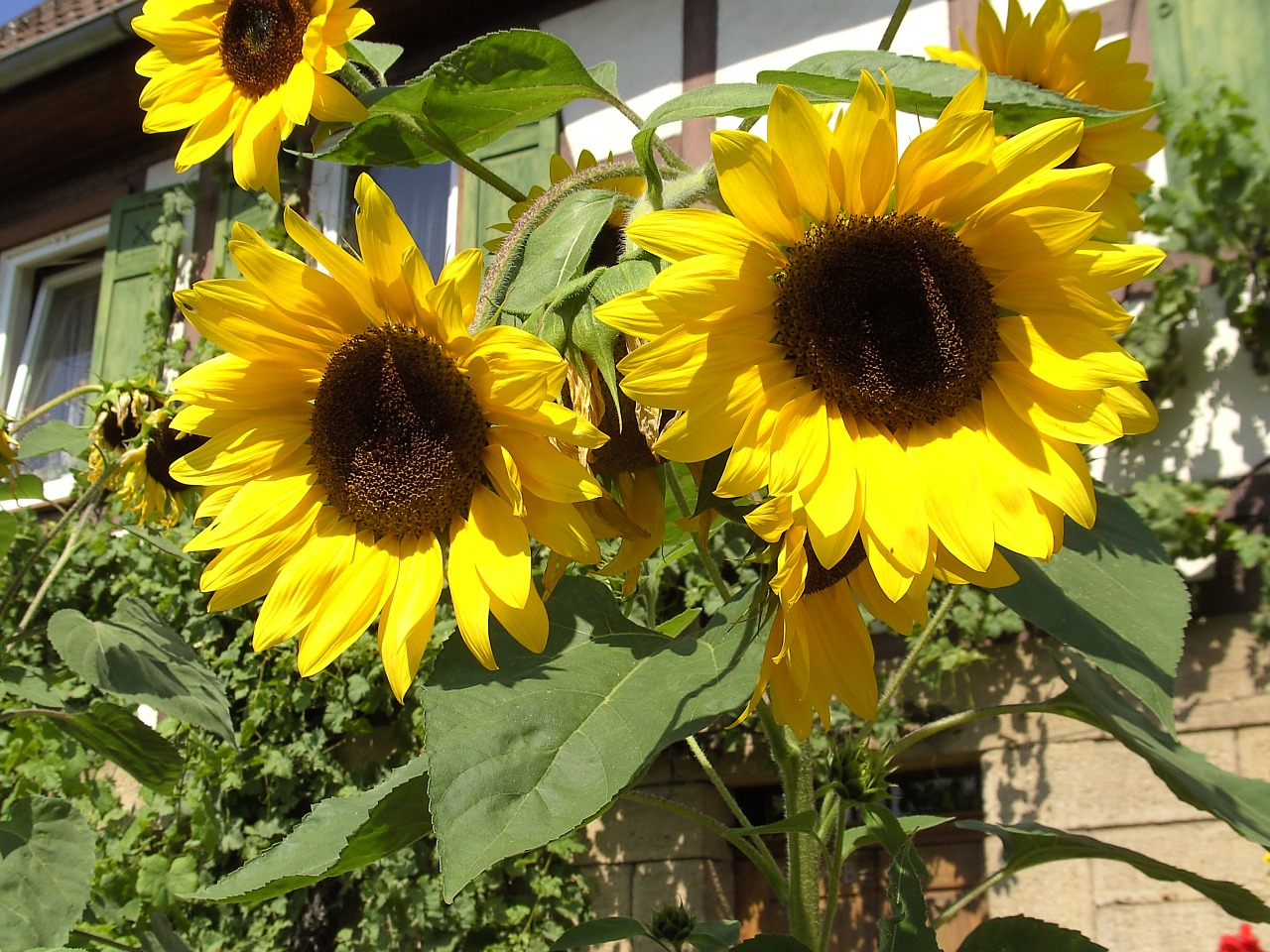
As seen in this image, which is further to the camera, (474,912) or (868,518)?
(474,912)

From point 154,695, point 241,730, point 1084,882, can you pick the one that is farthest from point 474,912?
point 154,695

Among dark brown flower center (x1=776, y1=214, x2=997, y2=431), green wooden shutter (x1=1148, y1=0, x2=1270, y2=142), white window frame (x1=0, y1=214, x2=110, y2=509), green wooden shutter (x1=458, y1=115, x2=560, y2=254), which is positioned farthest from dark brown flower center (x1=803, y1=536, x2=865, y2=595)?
white window frame (x1=0, y1=214, x2=110, y2=509)

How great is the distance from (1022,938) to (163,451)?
5.87 feet

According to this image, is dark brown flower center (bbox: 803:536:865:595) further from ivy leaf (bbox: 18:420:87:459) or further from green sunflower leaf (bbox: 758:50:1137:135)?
ivy leaf (bbox: 18:420:87:459)

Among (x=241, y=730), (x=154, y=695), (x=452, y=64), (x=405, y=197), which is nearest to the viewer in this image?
(x=452, y=64)

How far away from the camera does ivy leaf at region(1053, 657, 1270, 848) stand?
120 cm

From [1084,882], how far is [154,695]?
242cm

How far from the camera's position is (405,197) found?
Answer: 5.76 meters

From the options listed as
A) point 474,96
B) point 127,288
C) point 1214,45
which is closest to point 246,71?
point 474,96

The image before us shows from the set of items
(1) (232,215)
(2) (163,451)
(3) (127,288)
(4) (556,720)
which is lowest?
(4) (556,720)

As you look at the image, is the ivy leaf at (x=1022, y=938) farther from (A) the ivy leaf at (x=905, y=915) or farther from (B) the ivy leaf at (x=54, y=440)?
(B) the ivy leaf at (x=54, y=440)

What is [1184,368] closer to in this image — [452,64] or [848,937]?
[848,937]

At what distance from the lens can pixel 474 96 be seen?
1031 mm

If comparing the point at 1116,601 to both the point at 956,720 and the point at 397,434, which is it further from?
the point at 397,434
